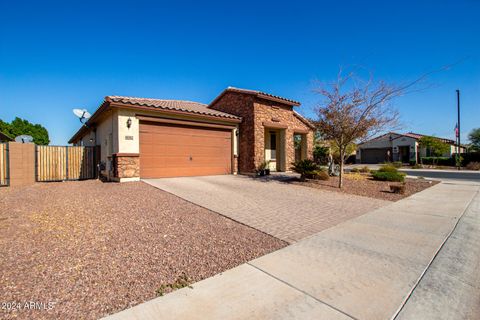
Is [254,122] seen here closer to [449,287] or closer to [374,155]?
[449,287]

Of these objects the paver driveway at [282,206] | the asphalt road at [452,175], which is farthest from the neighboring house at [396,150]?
the paver driveway at [282,206]

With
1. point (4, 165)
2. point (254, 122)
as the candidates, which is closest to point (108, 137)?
point (4, 165)

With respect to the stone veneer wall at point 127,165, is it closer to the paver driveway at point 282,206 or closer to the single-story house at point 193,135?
the single-story house at point 193,135

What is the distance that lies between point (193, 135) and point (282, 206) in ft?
22.4

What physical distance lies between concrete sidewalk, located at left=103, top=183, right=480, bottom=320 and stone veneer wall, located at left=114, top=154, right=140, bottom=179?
7982 millimetres

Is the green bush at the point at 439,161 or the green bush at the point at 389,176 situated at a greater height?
the green bush at the point at 439,161

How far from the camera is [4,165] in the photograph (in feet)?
29.7

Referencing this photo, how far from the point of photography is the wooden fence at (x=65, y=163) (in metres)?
10.2

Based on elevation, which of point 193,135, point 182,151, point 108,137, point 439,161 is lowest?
point 439,161

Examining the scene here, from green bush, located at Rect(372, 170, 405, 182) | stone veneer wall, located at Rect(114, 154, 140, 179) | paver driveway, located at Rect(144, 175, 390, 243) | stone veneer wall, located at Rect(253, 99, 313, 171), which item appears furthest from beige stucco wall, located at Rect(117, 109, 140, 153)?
green bush, located at Rect(372, 170, 405, 182)

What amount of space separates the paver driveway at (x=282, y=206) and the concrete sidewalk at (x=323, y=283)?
0.56 meters

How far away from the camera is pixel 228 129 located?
12445mm

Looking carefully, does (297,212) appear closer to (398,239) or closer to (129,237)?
(398,239)

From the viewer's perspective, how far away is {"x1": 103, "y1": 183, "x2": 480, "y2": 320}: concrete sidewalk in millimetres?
1923
